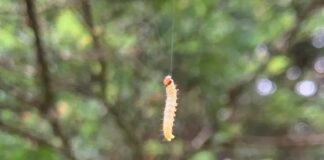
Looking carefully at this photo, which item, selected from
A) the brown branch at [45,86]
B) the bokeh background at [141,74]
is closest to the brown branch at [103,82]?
the bokeh background at [141,74]

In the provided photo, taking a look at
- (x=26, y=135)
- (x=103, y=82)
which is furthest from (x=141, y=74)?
(x=26, y=135)

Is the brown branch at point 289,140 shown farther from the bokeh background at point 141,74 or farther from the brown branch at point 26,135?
the brown branch at point 26,135

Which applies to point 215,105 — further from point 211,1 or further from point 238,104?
point 211,1

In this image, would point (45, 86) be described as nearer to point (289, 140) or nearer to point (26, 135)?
point (26, 135)

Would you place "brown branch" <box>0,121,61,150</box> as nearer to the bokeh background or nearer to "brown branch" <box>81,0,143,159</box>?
the bokeh background

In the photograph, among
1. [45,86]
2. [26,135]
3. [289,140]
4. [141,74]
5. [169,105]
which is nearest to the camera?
[169,105]

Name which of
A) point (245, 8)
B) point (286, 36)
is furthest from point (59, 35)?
point (286, 36)
